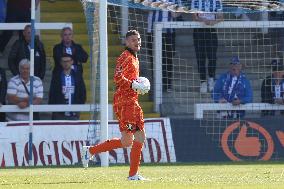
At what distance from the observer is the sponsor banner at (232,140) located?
22.9 metres

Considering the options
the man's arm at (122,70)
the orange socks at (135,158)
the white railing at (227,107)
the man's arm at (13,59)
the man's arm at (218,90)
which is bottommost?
the orange socks at (135,158)

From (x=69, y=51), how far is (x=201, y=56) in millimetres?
2971

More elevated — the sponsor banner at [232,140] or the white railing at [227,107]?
the white railing at [227,107]

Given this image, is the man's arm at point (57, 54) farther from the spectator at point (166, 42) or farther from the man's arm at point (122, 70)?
the man's arm at point (122, 70)

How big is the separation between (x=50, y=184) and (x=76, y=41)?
11.5 metres

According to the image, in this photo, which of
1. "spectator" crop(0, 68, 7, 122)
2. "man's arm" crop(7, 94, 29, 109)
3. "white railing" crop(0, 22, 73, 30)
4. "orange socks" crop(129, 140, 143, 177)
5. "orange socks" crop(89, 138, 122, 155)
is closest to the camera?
"orange socks" crop(129, 140, 143, 177)

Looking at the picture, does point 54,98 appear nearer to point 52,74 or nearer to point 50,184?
point 52,74

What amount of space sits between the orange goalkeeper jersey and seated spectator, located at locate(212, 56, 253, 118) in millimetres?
7288

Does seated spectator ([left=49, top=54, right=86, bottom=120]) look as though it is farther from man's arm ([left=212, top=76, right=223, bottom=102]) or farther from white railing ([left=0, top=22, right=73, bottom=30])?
man's arm ([left=212, top=76, right=223, bottom=102])

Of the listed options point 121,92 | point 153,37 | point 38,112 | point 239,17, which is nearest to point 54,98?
point 38,112

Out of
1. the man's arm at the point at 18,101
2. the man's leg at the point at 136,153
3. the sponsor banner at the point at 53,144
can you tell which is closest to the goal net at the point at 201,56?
the sponsor banner at the point at 53,144

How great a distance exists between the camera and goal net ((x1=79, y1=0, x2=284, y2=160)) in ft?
77.2

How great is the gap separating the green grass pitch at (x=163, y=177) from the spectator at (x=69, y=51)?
12.3 feet

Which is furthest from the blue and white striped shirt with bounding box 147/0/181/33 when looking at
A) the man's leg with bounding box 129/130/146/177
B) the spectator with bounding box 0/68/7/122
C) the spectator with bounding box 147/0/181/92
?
the man's leg with bounding box 129/130/146/177
